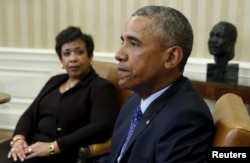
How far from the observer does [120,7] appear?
3.45 meters

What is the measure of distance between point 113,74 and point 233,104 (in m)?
1.29

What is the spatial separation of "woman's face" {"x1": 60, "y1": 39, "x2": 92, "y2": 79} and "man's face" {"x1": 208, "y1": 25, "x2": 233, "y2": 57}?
0.89 metres

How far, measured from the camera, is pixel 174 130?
1.29m

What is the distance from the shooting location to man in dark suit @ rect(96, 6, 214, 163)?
1295 mm

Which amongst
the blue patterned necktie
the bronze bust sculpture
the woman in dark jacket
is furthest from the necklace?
the blue patterned necktie

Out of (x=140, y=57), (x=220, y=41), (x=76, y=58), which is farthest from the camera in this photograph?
(x=220, y=41)

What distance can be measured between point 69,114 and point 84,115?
0.32 feet

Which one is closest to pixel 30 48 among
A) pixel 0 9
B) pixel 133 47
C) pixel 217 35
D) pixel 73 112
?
pixel 0 9

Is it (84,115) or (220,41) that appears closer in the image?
(84,115)

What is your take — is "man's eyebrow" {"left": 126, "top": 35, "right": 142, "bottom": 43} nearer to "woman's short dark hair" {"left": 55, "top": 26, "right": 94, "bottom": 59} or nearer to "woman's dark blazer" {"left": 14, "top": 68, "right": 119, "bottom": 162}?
"woman's dark blazer" {"left": 14, "top": 68, "right": 119, "bottom": 162}

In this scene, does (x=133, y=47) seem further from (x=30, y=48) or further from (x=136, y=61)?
Result: (x=30, y=48)

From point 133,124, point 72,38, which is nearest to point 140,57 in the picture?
point 133,124

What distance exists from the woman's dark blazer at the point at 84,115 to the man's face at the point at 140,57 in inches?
38.9

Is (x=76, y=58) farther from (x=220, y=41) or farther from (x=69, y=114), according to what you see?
(x=220, y=41)
